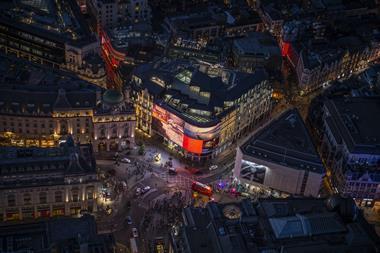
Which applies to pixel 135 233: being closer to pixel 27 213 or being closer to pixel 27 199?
pixel 27 213

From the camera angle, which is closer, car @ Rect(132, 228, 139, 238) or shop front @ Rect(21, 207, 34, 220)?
shop front @ Rect(21, 207, 34, 220)

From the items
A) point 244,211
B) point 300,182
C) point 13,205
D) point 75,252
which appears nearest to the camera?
point 75,252

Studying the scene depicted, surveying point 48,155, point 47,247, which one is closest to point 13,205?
point 48,155

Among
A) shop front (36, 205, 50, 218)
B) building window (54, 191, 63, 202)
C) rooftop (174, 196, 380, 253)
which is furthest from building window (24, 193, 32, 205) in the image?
rooftop (174, 196, 380, 253)

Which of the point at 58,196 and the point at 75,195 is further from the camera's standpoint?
the point at 75,195

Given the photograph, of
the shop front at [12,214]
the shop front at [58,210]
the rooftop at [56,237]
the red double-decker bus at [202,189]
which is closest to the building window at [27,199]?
the shop front at [12,214]

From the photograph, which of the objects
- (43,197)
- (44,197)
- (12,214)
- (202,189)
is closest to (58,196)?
(44,197)

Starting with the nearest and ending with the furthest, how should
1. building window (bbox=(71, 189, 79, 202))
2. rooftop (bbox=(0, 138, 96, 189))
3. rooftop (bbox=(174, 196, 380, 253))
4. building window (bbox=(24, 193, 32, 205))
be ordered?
rooftop (bbox=(174, 196, 380, 253)) → rooftop (bbox=(0, 138, 96, 189)) → building window (bbox=(24, 193, 32, 205)) → building window (bbox=(71, 189, 79, 202))

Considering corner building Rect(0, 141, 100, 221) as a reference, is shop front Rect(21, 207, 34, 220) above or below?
below

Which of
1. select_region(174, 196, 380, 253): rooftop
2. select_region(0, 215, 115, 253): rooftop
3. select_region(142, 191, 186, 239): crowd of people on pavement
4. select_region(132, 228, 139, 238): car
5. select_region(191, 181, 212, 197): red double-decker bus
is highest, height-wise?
select_region(174, 196, 380, 253): rooftop

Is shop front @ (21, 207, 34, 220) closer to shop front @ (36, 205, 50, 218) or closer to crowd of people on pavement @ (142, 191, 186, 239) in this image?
shop front @ (36, 205, 50, 218)

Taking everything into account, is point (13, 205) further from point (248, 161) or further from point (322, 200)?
point (322, 200)
